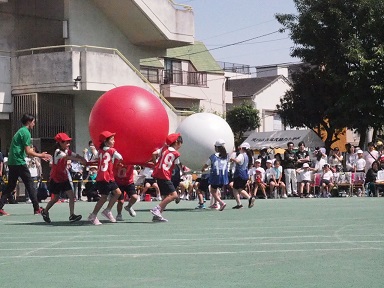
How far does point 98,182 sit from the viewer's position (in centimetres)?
1505

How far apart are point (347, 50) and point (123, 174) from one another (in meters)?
20.7

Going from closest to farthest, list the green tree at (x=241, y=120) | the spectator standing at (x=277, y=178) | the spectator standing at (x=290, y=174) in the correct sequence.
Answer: the spectator standing at (x=277, y=178)
the spectator standing at (x=290, y=174)
the green tree at (x=241, y=120)

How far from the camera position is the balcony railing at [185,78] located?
57.9 metres

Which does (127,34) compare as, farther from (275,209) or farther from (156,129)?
(156,129)

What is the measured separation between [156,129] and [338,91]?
24666 mm

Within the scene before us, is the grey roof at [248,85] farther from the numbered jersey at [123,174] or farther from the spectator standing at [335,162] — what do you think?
the numbered jersey at [123,174]

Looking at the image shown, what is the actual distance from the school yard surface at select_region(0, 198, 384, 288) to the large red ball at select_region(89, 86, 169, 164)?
1.30 meters

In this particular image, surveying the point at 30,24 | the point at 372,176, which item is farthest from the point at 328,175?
the point at 30,24

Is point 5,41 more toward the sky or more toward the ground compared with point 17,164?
more toward the sky

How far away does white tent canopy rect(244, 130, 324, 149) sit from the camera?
146 feet

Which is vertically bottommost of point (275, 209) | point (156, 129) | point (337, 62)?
point (275, 209)

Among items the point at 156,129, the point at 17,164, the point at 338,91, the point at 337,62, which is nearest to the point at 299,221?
the point at 156,129

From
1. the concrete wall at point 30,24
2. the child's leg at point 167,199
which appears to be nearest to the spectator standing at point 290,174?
the concrete wall at point 30,24

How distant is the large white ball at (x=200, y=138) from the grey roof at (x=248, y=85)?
162ft
